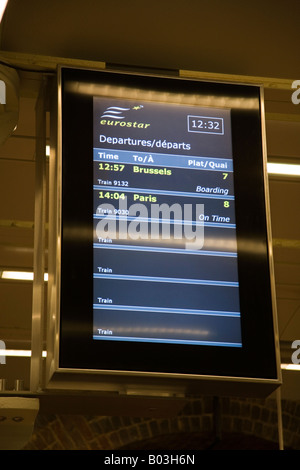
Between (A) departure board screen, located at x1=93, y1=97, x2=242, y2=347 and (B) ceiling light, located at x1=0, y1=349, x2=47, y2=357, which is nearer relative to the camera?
(A) departure board screen, located at x1=93, y1=97, x2=242, y2=347

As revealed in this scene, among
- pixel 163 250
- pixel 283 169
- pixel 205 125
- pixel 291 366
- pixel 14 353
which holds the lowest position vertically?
pixel 291 366

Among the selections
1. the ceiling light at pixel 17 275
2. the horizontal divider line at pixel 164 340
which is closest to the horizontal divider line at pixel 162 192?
→ the horizontal divider line at pixel 164 340

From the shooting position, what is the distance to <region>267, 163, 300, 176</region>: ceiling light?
560cm

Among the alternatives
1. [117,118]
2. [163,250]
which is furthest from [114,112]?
[163,250]

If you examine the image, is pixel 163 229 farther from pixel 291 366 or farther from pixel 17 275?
pixel 291 366

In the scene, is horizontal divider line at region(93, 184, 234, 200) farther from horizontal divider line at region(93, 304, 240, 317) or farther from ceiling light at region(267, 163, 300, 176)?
ceiling light at region(267, 163, 300, 176)

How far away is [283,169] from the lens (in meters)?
5.63

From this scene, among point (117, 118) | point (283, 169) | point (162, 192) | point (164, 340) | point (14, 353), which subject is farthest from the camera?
point (14, 353)

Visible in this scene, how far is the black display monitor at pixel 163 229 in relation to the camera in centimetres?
359

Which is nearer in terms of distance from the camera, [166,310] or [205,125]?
[166,310]

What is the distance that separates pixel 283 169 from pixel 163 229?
1.97m

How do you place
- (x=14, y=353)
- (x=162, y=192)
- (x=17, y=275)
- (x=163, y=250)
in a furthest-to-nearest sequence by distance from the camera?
(x=14, y=353)
(x=17, y=275)
(x=162, y=192)
(x=163, y=250)

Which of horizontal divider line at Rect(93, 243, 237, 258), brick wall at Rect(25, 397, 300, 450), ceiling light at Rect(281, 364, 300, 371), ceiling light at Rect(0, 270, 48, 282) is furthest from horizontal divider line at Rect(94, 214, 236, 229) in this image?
brick wall at Rect(25, 397, 300, 450)

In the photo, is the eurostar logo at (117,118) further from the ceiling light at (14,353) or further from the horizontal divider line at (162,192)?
the ceiling light at (14,353)
